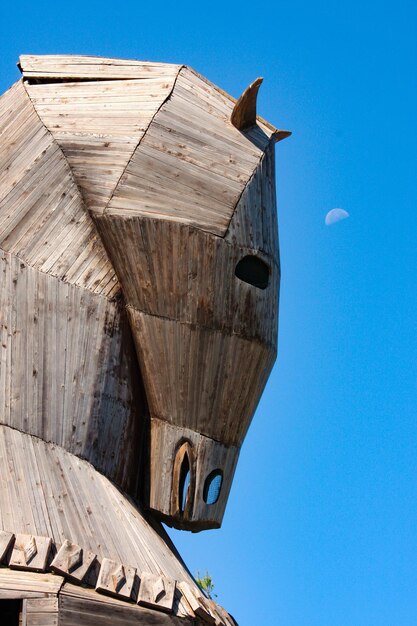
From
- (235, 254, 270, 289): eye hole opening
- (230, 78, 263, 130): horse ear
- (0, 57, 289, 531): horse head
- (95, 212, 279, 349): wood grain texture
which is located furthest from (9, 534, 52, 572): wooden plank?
(230, 78, 263, 130): horse ear

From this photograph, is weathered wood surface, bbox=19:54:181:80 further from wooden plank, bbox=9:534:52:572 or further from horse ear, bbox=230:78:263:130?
wooden plank, bbox=9:534:52:572

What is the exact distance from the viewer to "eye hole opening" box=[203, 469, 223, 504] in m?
12.1

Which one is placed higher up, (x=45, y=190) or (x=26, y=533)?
(x=45, y=190)

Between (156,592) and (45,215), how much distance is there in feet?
12.0

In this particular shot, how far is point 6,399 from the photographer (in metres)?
11.0

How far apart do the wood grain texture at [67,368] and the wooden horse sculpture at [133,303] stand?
0.01 meters

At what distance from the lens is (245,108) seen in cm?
1291

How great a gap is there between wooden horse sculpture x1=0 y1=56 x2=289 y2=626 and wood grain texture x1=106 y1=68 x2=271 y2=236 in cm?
2

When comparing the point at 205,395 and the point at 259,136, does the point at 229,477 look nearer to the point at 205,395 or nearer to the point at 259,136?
the point at 205,395

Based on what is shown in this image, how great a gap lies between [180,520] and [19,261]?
9.38 feet

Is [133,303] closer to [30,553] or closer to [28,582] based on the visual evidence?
[30,553]

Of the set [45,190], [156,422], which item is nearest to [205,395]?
[156,422]

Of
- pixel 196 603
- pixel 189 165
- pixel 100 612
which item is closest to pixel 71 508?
pixel 100 612

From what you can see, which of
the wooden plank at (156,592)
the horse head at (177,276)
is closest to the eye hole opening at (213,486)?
the horse head at (177,276)
